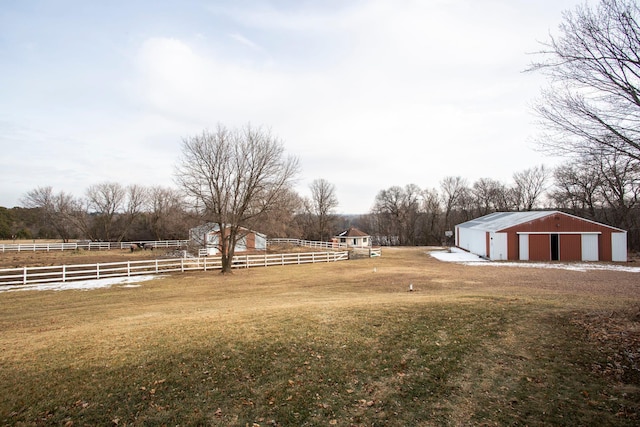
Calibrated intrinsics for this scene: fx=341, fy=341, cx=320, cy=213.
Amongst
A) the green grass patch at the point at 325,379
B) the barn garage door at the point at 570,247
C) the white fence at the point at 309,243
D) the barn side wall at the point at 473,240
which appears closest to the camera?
the green grass patch at the point at 325,379

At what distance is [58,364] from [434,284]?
14831 millimetres

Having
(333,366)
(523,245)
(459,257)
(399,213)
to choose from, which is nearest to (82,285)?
(333,366)

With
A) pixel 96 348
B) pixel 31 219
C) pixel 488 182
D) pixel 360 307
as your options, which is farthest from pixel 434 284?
pixel 31 219

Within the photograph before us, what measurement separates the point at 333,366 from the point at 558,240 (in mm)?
30587

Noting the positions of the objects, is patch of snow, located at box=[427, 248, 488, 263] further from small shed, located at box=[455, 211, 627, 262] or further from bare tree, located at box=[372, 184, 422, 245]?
bare tree, located at box=[372, 184, 422, 245]

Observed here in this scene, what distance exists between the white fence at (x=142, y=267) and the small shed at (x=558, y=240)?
14522mm

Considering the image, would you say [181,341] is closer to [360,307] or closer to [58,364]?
[58,364]

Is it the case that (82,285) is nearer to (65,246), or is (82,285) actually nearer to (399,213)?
(65,246)

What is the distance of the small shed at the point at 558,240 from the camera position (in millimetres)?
28359

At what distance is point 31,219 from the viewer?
219ft

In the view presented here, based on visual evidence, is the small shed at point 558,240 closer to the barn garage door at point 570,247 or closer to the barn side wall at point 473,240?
the barn garage door at point 570,247

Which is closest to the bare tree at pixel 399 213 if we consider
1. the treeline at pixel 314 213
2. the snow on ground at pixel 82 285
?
the treeline at pixel 314 213

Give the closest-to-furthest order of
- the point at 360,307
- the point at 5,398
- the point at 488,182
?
the point at 5,398 → the point at 360,307 → the point at 488,182

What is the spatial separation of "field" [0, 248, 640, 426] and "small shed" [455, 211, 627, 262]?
70.9 feet
